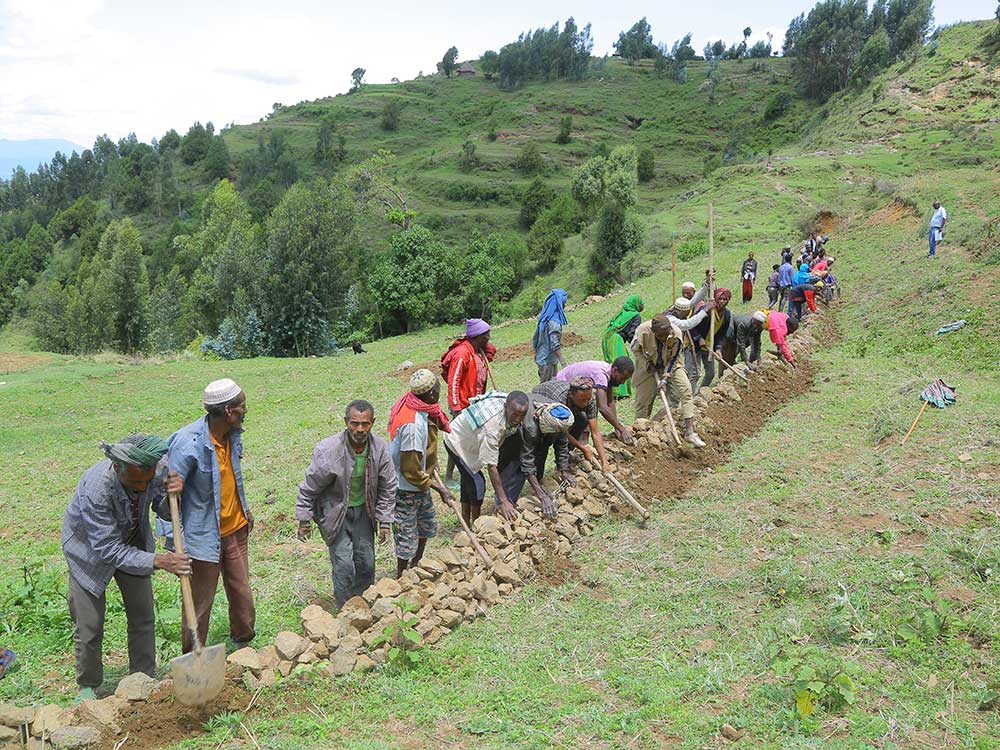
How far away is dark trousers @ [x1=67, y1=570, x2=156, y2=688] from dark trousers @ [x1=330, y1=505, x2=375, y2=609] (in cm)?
114

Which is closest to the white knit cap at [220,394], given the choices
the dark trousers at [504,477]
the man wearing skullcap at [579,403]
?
the dark trousers at [504,477]

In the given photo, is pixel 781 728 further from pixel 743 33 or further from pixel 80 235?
pixel 743 33

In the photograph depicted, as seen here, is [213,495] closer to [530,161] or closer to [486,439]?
[486,439]

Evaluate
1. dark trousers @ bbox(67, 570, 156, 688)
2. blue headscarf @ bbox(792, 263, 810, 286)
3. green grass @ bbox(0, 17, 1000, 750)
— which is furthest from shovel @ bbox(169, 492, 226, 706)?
blue headscarf @ bbox(792, 263, 810, 286)

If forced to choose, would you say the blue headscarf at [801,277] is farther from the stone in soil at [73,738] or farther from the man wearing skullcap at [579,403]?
the stone in soil at [73,738]

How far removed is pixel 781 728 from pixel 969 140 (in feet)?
119

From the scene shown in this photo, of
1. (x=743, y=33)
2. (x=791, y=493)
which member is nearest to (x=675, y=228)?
(x=791, y=493)

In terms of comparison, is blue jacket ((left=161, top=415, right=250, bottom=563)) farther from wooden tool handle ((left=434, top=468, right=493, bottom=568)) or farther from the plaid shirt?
wooden tool handle ((left=434, top=468, right=493, bottom=568))

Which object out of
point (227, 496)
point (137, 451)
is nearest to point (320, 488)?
point (227, 496)

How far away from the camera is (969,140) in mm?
31750

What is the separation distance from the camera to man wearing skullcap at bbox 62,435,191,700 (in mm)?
3871

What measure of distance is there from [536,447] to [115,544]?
307 centimetres

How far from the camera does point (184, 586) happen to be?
12.6 ft

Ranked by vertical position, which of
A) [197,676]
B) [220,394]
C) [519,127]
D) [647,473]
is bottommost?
[647,473]
